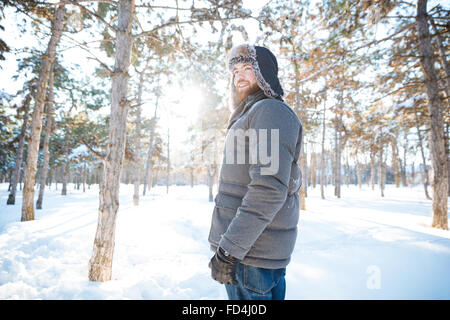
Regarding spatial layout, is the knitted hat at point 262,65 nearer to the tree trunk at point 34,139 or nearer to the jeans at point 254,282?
the jeans at point 254,282

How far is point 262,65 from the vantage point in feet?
4.79

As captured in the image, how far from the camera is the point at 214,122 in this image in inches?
492

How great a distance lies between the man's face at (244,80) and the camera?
148 cm

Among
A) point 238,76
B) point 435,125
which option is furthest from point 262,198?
point 435,125

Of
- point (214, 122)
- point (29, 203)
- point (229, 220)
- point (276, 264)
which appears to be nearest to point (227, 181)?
point (229, 220)

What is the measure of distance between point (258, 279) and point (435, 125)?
27.0 feet

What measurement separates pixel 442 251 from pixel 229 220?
14.9 ft

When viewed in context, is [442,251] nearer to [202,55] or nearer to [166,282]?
[166,282]

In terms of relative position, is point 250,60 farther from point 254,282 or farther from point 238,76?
point 254,282

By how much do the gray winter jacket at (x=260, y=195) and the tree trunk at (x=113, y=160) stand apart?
8.01 ft

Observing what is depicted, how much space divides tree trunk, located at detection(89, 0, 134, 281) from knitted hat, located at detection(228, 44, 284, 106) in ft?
7.83

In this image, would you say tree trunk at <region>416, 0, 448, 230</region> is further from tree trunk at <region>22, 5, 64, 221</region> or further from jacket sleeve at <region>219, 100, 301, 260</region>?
tree trunk at <region>22, 5, 64, 221</region>

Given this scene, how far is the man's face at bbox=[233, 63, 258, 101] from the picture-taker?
1478mm

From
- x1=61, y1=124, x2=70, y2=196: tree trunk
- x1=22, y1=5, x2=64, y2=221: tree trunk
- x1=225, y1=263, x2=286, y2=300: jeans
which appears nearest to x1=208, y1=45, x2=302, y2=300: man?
x1=225, y1=263, x2=286, y2=300: jeans
